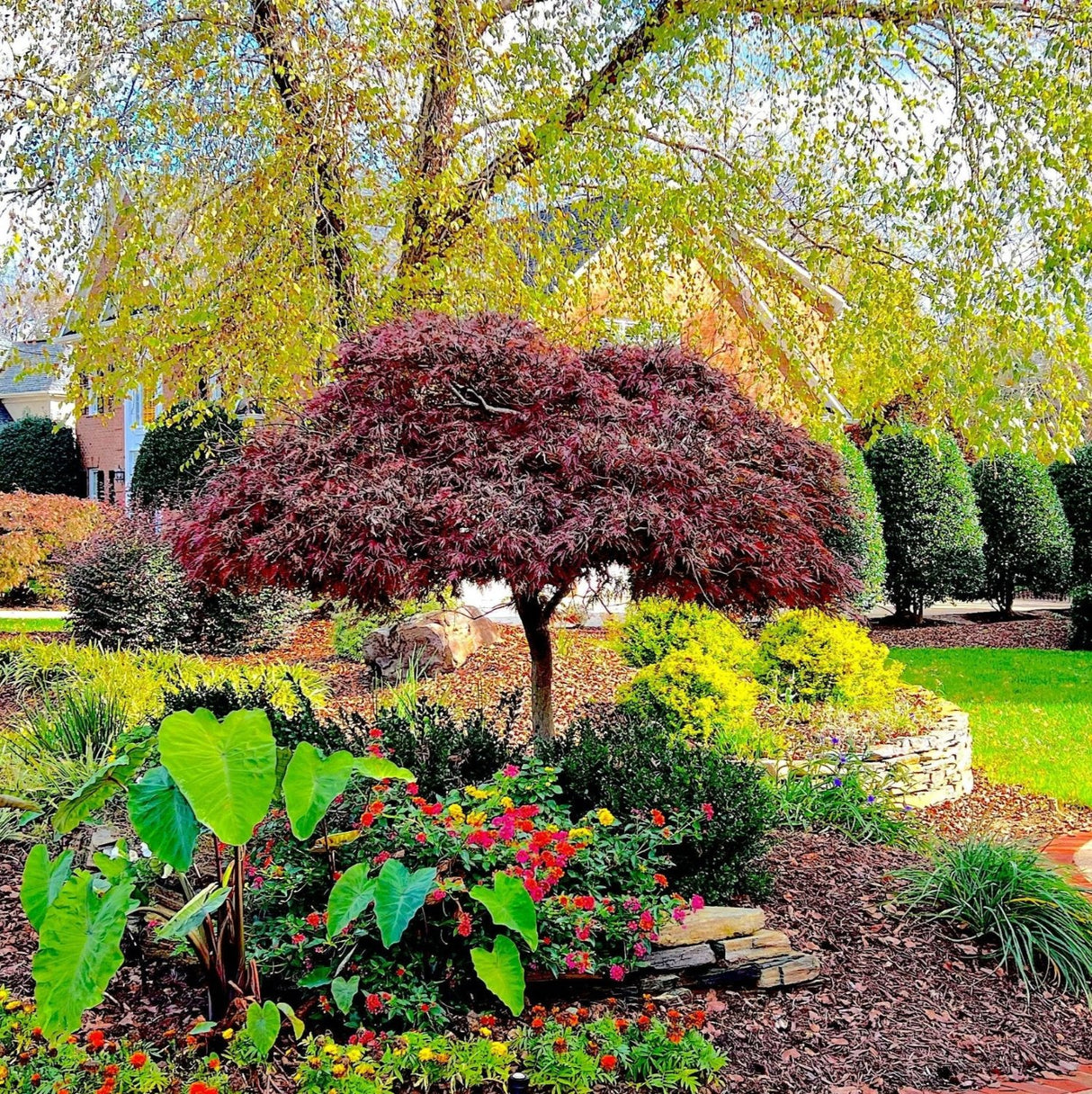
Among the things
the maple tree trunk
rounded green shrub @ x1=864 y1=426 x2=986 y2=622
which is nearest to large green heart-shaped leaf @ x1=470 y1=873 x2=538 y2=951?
the maple tree trunk

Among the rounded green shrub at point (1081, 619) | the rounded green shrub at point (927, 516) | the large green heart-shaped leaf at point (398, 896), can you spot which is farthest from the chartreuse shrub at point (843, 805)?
the rounded green shrub at point (927, 516)

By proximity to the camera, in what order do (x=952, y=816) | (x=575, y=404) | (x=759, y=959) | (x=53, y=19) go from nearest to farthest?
1. (x=759, y=959)
2. (x=575, y=404)
3. (x=952, y=816)
4. (x=53, y=19)

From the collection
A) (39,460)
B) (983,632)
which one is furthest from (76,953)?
(39,460)

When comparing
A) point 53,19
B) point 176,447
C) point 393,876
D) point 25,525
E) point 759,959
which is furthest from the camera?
point 176,447

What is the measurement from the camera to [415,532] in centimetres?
355

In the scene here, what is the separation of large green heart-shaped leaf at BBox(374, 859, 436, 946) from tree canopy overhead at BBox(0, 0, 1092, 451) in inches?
166

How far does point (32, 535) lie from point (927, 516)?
38.0 feet

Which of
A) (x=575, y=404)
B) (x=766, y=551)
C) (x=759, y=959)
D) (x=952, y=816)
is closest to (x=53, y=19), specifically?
(x=575, y=404)

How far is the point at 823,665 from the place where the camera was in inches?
280

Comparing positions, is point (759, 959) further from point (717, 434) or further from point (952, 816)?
point (952, 816)

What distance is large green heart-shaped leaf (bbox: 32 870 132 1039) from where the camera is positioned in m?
2.49

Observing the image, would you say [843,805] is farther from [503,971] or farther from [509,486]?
[503,971]

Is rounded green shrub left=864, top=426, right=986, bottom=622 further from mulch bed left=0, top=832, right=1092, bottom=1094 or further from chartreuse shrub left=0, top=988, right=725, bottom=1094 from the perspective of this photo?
chartreuse shrub left=0, top=988, right=725, bottom=1094

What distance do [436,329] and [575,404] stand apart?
68 centimetres
